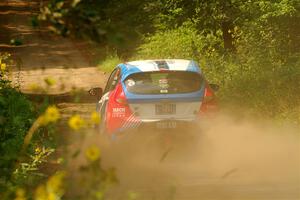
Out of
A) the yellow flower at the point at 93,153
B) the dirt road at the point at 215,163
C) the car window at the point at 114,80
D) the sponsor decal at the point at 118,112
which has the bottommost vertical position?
the dirt road at the point at 215,163

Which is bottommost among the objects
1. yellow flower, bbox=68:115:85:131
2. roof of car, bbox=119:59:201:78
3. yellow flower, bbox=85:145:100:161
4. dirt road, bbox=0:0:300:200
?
dirt road, bbox=0:0:300:200

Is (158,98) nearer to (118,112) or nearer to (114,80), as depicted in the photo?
(118,112)

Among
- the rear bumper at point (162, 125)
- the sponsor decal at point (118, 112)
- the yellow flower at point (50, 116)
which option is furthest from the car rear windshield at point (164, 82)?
the yellow flower at point (50, 116)

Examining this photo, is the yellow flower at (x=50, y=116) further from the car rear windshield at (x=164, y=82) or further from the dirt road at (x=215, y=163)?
the car rear windshield at (x=164, y=82)

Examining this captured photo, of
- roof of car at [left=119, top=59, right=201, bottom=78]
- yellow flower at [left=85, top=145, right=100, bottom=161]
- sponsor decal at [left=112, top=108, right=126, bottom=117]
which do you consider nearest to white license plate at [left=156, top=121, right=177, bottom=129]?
sponsor decal at [left=112, top=108, right=126, bottom=117]

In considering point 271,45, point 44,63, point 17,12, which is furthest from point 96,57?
point 17,12

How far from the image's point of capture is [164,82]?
11672 millimetres

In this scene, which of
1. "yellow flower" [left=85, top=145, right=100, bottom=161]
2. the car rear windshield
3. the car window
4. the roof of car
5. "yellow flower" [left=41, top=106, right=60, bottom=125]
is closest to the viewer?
"yellow flower" [left=85, top=145, right=100, bottom=161]

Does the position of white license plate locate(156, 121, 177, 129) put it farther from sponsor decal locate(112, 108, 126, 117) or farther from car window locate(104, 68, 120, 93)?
car window locate(104, 68, 120, 93)

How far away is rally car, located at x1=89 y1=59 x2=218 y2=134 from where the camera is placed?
37.6 feet

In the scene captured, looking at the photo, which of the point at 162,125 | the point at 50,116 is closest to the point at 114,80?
the point at 162,125

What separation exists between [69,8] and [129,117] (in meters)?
8.45

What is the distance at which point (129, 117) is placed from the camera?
1160 centimetres

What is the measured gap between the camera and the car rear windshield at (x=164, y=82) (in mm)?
11586
